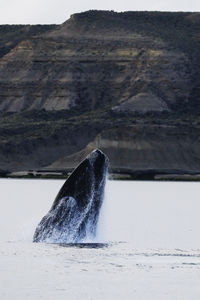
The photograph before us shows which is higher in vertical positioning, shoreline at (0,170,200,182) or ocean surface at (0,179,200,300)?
shoreline at (0,170,200,182)

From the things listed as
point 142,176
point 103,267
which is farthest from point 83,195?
point 142,176

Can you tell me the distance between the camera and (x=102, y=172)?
3281 cm

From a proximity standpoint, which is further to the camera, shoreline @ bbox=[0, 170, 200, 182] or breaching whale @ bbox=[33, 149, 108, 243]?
shoreline @ bbox=[0, 170, 200, 182]

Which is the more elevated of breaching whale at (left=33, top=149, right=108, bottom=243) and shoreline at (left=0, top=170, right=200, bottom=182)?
shoreline at (left=0, top=170, right=200, bottom=182)

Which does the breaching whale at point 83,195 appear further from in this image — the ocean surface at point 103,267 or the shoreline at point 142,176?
the shoreline at point 142,176

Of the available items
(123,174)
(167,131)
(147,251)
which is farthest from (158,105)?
(147,251)

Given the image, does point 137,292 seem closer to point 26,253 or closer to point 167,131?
point 26,253

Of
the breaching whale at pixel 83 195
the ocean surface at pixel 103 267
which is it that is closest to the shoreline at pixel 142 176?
the ocean surface at pixel 103 267

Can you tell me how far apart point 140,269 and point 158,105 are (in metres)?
160

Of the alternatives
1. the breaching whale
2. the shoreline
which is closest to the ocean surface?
the breaching whale

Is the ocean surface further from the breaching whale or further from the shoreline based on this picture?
the shoreline

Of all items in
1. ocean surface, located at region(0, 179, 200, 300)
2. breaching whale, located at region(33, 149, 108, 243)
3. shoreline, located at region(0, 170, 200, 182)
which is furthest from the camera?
shoreline, located at region(0, 170, 200, 182)

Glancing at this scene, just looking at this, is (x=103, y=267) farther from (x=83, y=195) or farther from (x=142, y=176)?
(x=142, y=176)

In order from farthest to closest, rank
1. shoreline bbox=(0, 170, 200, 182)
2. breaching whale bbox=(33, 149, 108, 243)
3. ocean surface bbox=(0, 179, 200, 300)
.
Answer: shoreline bbox=(0, 170, 200, 182) → breaching whale bbox=(33, 149, 108, 243) → ocean surface bbox=(0, 179, 200, 300)
